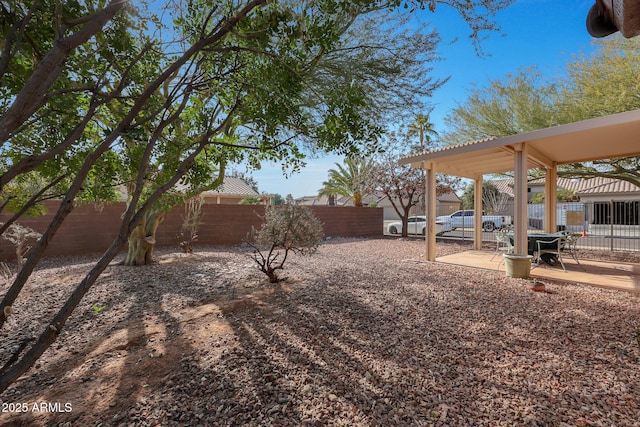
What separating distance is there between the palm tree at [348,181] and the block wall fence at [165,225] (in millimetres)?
2719

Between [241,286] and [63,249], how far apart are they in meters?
6.92

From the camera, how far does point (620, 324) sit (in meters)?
3.83

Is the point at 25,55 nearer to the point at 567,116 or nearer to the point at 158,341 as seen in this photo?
the point at 158,341

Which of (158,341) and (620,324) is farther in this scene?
(620,324)

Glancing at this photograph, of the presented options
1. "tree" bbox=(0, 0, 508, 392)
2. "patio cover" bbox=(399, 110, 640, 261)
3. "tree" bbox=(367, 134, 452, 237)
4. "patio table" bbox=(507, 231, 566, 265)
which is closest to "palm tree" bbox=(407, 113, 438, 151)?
"tree" bbox=(367, 134, 452, 237)

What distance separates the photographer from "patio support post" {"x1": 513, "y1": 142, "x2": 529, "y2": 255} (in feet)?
21.2

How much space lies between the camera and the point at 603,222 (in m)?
12.1

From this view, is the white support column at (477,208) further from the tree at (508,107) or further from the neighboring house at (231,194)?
the neighboring house at (231,194)

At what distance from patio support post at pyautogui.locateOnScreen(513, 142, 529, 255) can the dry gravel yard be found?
4.20 feet

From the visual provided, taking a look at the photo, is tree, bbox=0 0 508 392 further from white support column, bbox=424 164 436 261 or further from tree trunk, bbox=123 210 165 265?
white support column, bbox=424 164 436 261

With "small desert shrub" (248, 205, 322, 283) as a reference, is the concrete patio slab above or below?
below

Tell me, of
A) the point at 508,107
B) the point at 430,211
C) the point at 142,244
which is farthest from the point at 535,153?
the point at 142,244

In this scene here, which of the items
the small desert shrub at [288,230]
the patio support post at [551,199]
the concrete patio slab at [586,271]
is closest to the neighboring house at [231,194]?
the concrete patio slab at [586,271]

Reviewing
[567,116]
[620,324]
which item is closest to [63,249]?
[620,324]
